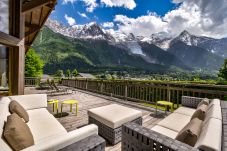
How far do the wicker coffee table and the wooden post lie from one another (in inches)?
101

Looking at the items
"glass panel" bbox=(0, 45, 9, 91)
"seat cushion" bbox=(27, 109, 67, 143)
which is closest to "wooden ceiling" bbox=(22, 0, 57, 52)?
"glass panel" bbox=(0, 45, 9, 91)

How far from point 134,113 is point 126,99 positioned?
3275 mm

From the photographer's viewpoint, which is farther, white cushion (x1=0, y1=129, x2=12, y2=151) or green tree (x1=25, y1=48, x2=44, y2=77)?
green tree (x1=25, y1=48, x2=44, y2=77)

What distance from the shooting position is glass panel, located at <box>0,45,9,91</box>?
4.43 metres

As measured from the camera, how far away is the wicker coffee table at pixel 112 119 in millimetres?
2670

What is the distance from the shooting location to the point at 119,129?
107 inches

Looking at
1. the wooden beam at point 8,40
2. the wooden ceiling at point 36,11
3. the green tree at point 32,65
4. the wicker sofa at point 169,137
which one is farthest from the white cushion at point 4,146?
the green tree at point 32,65

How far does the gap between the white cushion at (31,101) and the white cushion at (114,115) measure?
1.39m

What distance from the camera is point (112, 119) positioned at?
2.70 metres

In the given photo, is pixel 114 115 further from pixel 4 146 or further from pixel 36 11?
pixel 36 11

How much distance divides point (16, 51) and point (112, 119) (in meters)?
3.53

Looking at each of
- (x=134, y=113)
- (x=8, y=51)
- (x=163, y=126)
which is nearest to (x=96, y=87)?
(x=8, y=51)

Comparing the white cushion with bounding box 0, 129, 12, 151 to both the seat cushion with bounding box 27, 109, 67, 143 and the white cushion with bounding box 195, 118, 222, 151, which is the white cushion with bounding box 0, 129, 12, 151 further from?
the white cushion with bounding box 195, 118, 222, 151

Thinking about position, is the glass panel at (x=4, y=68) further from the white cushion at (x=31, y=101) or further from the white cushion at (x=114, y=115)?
the white cushion at (x=114, y=115)
